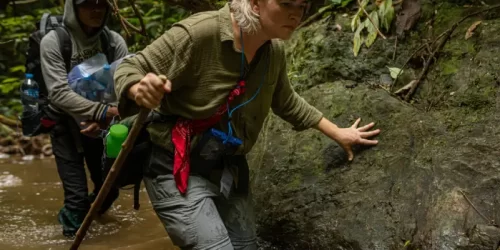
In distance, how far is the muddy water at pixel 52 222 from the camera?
171 inches

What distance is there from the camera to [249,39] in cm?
284

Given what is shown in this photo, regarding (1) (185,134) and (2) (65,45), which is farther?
(2) (65,45)

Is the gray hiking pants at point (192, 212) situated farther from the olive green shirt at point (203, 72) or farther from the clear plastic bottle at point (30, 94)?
the clear plastic bottle at point (30, 94)

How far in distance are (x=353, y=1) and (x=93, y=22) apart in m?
2.25

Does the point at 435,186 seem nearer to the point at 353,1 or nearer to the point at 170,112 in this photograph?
the point at 170,112

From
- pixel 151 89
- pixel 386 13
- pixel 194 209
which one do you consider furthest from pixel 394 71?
pixel 151 89

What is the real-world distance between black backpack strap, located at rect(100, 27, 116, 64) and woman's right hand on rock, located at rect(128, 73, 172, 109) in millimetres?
2234

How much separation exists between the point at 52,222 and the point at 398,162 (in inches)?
123

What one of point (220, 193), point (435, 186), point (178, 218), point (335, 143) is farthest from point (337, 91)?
point (178, 218)

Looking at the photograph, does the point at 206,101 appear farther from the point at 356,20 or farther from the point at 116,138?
the point at 356,20

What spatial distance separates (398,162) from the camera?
11.1 feet

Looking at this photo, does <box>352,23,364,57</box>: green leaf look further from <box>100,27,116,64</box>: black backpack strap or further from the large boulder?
<box>100,27,116,64</box>: black backpack strap

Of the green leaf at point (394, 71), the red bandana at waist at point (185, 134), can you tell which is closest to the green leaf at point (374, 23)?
the green leaf at point (394, 71)

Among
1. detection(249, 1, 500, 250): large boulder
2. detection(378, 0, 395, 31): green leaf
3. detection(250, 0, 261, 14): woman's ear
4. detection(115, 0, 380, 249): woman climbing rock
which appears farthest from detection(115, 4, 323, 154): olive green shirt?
detection(378, 0, 395, 31): green leaf
